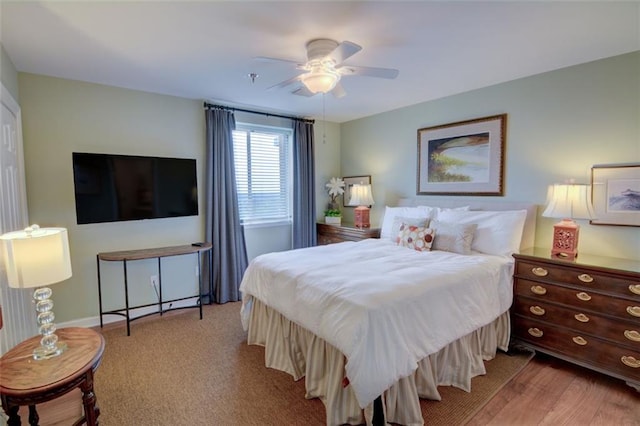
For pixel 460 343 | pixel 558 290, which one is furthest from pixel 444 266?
pixel 558 290

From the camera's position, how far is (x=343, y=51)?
2.01 m

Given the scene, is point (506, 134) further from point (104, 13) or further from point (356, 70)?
point (104, 13)

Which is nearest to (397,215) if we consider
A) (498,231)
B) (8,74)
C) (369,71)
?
(498,231)

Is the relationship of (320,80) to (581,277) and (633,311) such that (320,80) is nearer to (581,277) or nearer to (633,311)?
(581,277)

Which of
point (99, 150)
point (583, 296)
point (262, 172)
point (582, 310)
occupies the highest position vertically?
point (99, 150)

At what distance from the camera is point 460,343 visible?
7.38 ft

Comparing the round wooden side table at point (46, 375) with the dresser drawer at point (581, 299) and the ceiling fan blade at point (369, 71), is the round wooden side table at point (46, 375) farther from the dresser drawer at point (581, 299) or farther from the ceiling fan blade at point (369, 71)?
the dresser drawer at point (581, 299)

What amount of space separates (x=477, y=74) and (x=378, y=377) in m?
2.89

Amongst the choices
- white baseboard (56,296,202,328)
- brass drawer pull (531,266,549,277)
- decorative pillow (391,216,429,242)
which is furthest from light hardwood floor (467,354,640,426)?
white baseboard (56,296,202,328)

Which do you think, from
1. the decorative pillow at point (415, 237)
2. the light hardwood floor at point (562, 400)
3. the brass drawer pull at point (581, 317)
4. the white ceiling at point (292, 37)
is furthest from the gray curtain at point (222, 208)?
the brass drawer pull at point (581, 317)

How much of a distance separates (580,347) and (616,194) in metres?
1.30

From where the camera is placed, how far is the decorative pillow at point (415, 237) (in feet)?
10.2

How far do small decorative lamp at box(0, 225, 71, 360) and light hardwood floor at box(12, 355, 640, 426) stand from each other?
2.61ft

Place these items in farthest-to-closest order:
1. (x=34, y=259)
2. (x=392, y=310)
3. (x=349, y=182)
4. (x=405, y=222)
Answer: (x=349, y=182) < (x=405, y=222) < (x=392, y=310) < (x=34, y=259)
